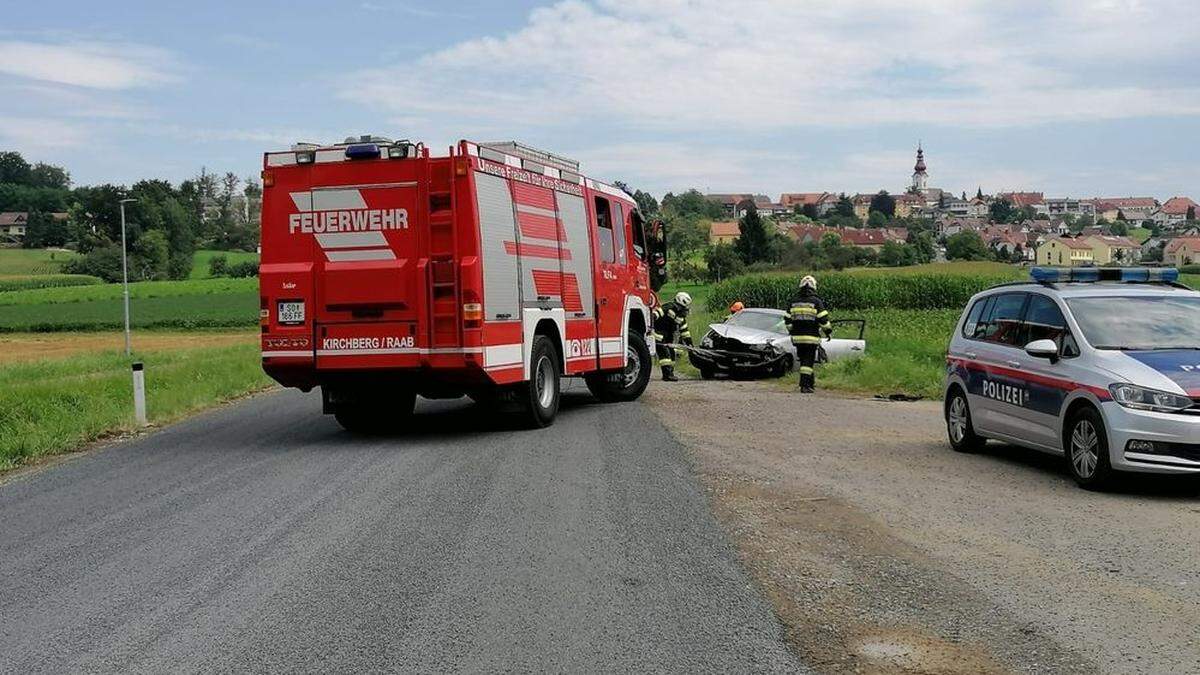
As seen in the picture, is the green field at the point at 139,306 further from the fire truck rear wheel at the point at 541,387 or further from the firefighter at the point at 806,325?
the fire truck rear wheel at the point at 541,387

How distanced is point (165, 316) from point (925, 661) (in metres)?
72.5

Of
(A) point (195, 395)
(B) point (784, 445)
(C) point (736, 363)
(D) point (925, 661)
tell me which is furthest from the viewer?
(C) point (736, 363)

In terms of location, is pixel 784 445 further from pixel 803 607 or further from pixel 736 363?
pixel 736 363

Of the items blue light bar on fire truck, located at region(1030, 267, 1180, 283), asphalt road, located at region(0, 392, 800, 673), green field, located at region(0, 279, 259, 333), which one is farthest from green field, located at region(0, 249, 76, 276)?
blue light bar on fire truck, located at region(1030, 267, 1180, 283)

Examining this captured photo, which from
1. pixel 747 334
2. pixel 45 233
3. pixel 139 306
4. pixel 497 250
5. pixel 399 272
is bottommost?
pixel 747 334

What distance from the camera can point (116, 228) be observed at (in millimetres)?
123438

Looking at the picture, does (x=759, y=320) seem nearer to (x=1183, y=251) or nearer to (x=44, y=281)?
(x=1183, y=251)

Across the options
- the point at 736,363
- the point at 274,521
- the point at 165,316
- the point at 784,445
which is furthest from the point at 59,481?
the point at 165,316

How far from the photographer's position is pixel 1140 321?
1074 cm

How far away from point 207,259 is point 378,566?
125 m

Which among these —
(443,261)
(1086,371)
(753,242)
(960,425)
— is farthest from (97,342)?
(753,242)

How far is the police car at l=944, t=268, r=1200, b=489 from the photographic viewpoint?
9.46 m

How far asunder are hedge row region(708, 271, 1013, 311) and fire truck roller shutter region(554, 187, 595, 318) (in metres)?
40.6

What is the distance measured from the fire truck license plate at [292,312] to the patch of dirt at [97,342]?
115ft
